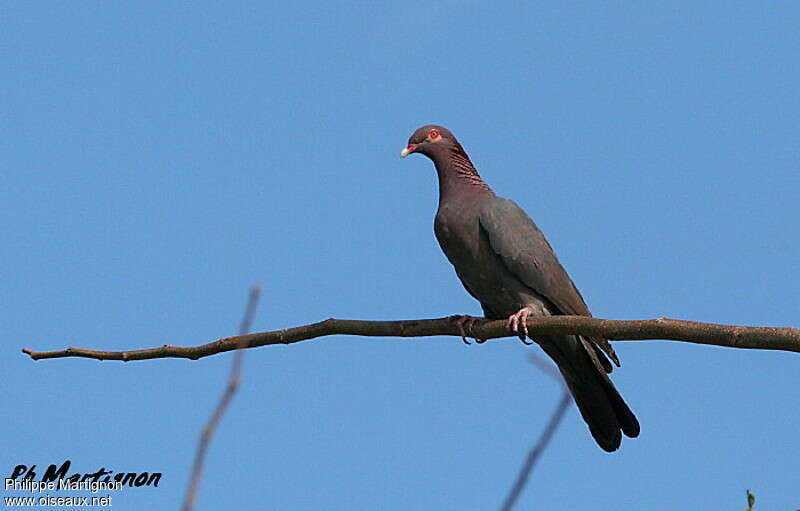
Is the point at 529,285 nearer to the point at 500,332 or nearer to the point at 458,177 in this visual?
the point at 500,332

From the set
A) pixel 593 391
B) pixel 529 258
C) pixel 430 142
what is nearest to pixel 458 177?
pixel 430 142

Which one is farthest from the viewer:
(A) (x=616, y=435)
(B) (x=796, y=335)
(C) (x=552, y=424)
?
(A) (x=616, y=435)

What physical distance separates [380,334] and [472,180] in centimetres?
199

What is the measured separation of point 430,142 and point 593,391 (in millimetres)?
2130

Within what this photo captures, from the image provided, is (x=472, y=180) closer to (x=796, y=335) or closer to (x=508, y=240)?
(x=508, y=240)

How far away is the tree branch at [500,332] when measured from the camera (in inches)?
158

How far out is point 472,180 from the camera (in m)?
6.93

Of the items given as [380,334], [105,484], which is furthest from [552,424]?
[380,334]

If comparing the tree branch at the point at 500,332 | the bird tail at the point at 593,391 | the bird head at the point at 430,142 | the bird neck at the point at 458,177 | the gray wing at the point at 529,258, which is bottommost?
the tree branch at the point at 500,332

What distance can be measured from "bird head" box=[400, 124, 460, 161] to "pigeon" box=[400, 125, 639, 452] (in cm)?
63

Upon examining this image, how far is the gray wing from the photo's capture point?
623cm

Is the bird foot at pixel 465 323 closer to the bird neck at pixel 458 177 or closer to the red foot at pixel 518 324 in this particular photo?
the red foot at pixel 518 324

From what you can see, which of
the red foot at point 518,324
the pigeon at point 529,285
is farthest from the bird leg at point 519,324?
the pigeon at point 529,285

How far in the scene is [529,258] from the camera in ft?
20.5
